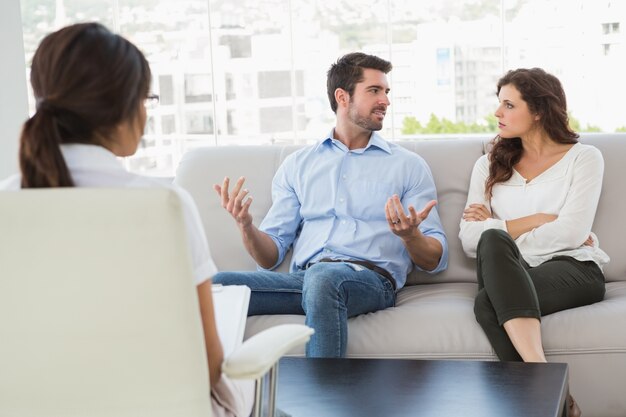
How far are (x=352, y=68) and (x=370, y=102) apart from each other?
0.59 ft

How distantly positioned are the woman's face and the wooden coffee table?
1.20m

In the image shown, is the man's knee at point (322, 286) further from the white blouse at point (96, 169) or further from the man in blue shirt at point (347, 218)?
the white blouse at point (96, 169)

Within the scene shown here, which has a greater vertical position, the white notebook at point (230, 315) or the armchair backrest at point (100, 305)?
the armchair backrest at point (100, 305)

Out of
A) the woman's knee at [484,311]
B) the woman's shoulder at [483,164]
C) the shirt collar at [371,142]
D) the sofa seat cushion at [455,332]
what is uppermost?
the shirt collar at [371,142]

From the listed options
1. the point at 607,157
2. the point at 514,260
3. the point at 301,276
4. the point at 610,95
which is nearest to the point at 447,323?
the point at 514,260

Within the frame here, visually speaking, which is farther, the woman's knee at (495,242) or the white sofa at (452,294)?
the woman's knee at (495,242)

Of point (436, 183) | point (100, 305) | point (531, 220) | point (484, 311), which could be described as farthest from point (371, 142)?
point (100, 305)

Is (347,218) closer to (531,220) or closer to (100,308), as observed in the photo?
(531,220)

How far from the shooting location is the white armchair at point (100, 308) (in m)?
1.31

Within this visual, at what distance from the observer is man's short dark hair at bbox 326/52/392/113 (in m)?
3.38

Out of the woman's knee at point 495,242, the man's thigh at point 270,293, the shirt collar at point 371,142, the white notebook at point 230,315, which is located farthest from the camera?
the shirt collar at point 371,142

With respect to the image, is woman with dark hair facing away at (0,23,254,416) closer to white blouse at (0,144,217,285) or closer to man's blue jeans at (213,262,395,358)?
white blouse at (0,144,217,285)

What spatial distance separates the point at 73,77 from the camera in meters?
1.39

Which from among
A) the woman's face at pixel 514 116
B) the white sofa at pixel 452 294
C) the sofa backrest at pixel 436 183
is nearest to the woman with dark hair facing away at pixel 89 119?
the white sofa at pixel 452 294
